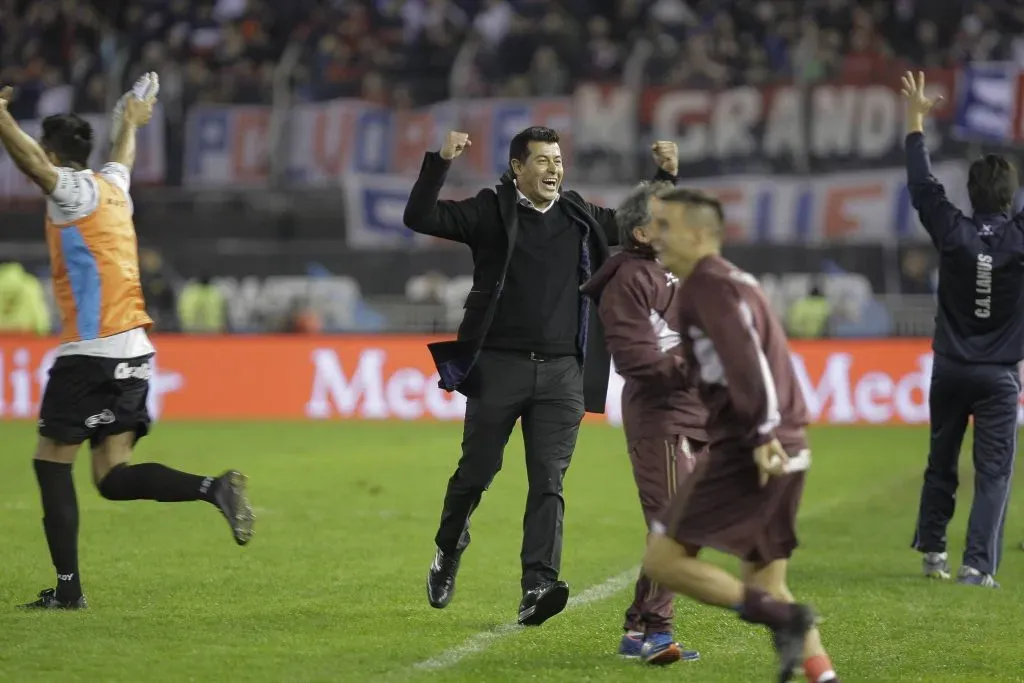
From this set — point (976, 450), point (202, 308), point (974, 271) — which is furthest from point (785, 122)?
point (974, 271)

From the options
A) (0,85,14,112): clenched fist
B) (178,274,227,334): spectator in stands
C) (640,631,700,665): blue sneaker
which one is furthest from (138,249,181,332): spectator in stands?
(640,631,700,665): blue sneaker

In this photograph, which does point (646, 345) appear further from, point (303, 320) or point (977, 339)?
point (303, 320)

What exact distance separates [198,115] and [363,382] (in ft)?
24.7

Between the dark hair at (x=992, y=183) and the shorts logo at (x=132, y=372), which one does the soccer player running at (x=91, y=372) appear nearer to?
the shorts logo at (x=132, y=372)

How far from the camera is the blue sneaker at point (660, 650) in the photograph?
6.55 meters

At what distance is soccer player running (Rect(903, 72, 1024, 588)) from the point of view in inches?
348

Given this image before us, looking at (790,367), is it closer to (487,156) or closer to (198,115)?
(487,156)

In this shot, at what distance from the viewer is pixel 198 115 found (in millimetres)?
25406

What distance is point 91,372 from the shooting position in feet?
24.3

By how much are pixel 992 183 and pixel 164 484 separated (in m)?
4.84

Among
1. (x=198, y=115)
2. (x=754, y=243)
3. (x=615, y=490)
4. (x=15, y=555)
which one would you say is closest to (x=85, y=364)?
(x=15, y=555)

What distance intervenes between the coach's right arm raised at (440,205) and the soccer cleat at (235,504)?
146 cm

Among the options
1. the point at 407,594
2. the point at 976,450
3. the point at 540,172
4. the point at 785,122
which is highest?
the point at 785,122

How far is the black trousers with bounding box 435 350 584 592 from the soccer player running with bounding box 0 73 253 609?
43.8 inches
